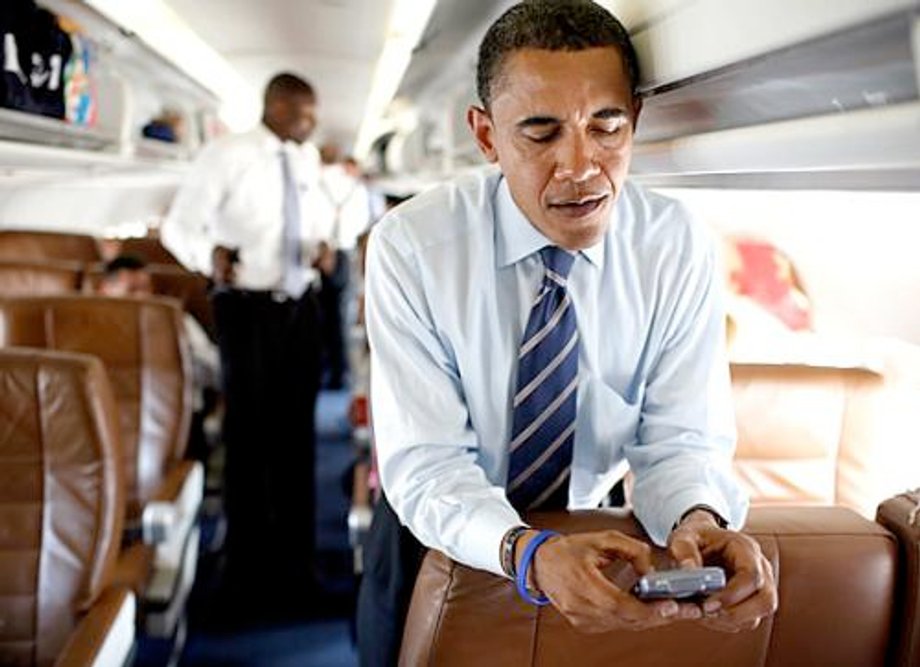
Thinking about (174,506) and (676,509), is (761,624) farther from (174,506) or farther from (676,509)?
(174,506)

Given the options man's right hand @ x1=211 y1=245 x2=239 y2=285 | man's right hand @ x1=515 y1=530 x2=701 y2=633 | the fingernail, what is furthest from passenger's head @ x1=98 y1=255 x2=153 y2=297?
the fingernail

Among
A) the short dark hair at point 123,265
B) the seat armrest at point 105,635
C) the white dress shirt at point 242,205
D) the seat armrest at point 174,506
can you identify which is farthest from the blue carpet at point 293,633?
the short dark hair at point 123,265

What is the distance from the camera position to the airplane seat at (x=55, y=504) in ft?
6.76

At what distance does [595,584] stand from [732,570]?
7.2 inches

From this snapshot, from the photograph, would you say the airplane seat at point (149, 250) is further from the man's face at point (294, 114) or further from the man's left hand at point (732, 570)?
the man's left hand at point (732, 570)

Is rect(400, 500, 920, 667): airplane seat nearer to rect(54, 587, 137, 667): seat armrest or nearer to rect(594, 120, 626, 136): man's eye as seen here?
rect(594, 120, 626, 136): man's eye

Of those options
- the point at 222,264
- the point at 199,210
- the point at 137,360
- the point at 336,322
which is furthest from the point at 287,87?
the point at 336,322

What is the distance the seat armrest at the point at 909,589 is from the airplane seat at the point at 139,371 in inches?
83.4

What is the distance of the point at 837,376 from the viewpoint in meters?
2.41

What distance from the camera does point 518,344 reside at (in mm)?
1489

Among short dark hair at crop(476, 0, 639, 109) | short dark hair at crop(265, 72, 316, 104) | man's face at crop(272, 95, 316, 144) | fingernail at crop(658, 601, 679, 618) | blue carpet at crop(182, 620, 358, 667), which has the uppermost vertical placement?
short dark hair at crop(265, 72, 316, 104)

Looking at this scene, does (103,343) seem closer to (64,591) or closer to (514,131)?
(64,591)

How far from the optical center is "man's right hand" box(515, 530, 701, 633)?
1021mm

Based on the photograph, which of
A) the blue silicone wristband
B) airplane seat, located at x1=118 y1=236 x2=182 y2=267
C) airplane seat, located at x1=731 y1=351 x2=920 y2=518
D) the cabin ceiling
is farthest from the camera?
airplane seat, located at x1=118 y1=236 x2=182 y2=267
